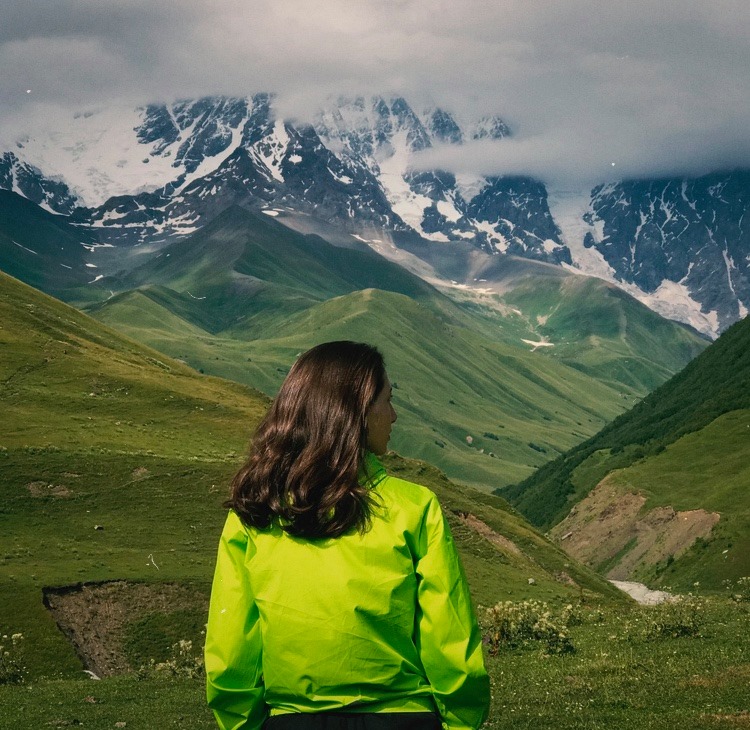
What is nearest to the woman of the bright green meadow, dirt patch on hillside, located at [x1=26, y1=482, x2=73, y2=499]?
the bright green meadow

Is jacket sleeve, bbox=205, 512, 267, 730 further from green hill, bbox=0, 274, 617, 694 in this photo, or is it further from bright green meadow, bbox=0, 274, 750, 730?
green hill, bbox=0, 274, 617, 694

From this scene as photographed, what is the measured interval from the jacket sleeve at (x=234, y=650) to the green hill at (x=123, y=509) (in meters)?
57.8

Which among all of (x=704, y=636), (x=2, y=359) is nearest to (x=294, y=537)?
(x=704, y=636)

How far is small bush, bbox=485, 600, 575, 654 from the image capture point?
46875 mm

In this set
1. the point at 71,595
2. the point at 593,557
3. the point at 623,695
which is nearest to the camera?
the point at 623,695

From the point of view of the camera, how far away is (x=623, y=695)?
31297 mm

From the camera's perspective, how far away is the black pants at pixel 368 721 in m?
10.3

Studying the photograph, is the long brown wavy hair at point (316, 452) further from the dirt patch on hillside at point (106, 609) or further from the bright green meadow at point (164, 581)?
the dirt patch on hillside at point (106, 609)

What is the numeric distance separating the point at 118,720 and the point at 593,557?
446 feet

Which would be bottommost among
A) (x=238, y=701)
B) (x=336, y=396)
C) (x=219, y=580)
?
(x=238, y=701)

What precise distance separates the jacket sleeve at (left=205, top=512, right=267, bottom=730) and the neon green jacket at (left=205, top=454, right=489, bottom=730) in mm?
10

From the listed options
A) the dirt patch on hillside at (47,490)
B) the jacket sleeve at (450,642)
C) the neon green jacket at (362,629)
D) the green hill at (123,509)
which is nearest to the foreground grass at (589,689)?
the jacket sleeve at (450,642)

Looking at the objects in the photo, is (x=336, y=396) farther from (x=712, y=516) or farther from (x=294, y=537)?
(x=712, y=516)

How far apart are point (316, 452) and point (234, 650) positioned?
7.16 feet
